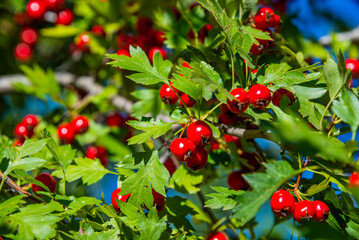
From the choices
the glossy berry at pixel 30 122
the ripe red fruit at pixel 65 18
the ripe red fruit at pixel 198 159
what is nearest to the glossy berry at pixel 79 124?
the glossy berry at pixel 30 122

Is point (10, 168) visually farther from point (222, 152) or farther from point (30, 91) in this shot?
point (30, 91)

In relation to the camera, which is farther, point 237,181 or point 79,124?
point 79,124

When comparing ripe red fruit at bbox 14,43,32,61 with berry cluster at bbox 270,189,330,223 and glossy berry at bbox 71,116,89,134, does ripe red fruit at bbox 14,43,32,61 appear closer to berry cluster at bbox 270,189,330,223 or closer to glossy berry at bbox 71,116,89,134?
glossy berry at bbox 71,116,89,134

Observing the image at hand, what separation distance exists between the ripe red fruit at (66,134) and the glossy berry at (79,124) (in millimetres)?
60

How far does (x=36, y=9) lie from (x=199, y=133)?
237 centimetres

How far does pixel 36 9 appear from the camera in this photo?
2.94 metres

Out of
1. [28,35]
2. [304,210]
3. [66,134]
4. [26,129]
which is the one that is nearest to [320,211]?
[304,210]

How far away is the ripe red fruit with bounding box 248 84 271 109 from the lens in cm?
113

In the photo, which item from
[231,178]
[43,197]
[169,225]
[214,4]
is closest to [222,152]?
[231,178]

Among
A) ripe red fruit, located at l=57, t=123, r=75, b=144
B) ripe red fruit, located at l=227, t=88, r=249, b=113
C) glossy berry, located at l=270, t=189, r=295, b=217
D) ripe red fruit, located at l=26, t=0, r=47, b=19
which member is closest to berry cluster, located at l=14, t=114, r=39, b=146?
ripe red fruit, located at l=57, t=123, r=75, b=144

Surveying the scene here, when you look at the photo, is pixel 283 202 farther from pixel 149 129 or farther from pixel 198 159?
pixel 149 129

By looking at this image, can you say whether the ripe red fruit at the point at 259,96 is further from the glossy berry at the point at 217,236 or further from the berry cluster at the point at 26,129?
the berry cluster at the point at 26,129

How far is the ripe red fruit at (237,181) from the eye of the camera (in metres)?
1.62

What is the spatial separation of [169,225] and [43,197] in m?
0.47
